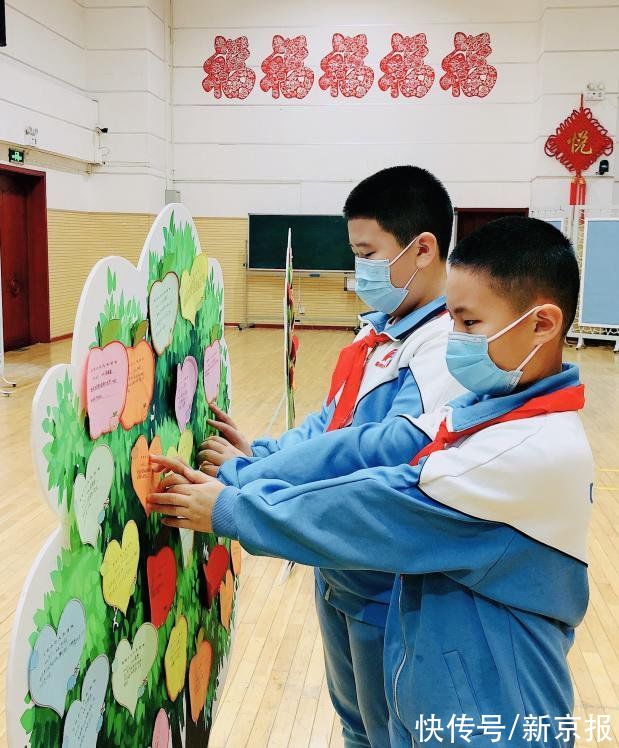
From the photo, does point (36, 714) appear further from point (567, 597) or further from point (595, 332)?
point (595, 332)

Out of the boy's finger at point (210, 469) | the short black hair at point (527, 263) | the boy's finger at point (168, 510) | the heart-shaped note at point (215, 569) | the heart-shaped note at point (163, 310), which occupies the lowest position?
the heart-shaped note at point (215, 569)

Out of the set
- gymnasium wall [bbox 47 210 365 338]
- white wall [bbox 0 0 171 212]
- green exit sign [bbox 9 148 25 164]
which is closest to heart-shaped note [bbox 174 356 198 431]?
green exit sign [bbox 9 148 25 164]

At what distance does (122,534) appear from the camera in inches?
39.6

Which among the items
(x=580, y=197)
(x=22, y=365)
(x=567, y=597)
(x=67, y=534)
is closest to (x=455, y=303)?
(x=567, y=597)

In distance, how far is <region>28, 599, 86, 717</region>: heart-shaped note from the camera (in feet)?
2.57

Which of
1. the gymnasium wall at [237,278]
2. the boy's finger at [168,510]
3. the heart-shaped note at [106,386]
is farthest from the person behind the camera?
the gymnasium wall at [237,278]

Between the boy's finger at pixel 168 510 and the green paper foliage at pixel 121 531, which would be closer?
the green paper foliage at pixel 121 531

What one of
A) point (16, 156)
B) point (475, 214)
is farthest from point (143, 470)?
point (475, 214)

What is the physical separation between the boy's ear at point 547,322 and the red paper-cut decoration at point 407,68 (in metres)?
11.7

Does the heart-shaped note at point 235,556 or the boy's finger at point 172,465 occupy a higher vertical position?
the boy's finger at point 172,465

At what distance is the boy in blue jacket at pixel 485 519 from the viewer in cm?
95

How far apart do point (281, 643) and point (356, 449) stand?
6.18ft

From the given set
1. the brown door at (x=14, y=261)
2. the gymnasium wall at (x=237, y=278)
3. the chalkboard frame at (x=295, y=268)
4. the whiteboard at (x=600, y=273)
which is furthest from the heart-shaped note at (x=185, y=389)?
the chalkboard frame at (x=295, y=268)

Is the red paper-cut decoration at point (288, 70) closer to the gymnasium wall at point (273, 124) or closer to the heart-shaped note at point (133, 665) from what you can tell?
the gymnasium wall at point (273, 124)
